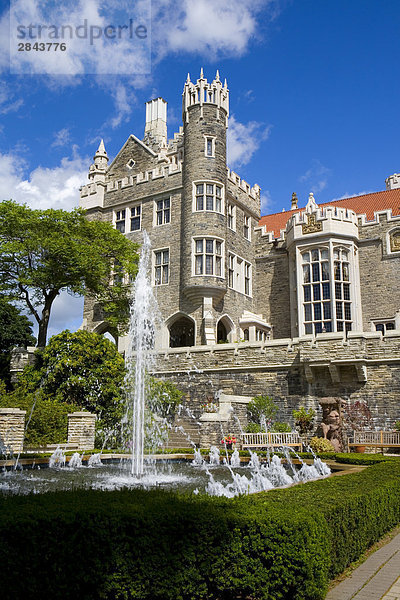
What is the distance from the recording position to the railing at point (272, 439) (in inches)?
766

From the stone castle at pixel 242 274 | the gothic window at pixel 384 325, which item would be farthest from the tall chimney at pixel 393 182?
the gothic window at pixel 384 325

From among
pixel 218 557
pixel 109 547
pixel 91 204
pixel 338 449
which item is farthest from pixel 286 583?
pixel 91 204

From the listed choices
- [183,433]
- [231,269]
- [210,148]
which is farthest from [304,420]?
[210,148]

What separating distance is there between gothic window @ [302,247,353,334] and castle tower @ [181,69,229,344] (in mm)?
4667

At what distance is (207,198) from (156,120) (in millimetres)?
18493

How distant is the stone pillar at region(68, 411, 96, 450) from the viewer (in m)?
17.9

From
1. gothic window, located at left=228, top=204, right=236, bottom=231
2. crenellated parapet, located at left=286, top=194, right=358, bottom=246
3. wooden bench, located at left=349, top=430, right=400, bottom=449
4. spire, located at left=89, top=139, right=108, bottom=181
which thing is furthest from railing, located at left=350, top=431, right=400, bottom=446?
spire, located at left=89, top=139, right=108, bottom=181

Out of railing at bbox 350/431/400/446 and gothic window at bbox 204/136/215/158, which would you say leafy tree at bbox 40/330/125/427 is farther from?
gothic window at bbox 204/136/215/158

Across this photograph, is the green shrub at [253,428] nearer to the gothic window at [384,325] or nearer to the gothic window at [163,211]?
the gothic window at [384,325]

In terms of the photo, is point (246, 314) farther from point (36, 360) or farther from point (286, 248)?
point (36, 360)

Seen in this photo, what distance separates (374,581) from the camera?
17.0 ft

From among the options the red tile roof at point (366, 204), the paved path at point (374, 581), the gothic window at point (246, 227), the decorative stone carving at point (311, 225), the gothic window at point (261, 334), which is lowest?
the paved path at point (374, 581)

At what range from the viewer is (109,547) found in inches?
174

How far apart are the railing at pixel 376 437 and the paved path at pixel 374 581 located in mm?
12908
